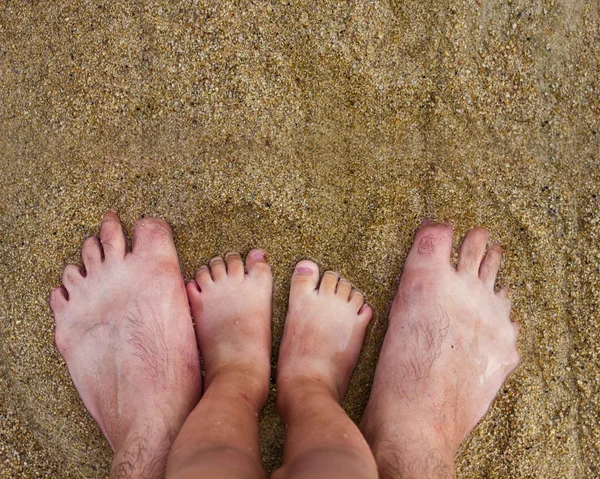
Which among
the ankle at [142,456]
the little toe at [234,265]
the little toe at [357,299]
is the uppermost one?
the little toe at [234,265]

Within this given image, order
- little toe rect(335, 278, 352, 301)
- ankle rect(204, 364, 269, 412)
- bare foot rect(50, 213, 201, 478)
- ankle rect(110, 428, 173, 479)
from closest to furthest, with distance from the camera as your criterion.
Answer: ankle rect(110, 428, 173, 479), ankle rect(204, 364, 269, 412), bare foot rect(50, 213, 201, 478), little toe rect(335, 278, 352, 301)

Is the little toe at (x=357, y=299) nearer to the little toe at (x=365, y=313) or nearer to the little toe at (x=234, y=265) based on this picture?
the little toe at (x=365, y=313)

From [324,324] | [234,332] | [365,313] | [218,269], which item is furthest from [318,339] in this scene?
[218,269]

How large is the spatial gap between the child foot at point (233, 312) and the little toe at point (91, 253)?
32cm

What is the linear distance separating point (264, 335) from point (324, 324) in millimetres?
213

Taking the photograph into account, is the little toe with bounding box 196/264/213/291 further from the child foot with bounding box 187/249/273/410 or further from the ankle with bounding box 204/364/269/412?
the ankle with bounding box 204/364/269/412

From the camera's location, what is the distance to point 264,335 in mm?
1849

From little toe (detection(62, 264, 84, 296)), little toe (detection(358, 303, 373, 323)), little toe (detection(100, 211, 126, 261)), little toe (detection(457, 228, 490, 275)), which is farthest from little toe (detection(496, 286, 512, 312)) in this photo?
little toe (detection(62, 264, 84, 296))

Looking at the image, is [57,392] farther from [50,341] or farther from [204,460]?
[204,460]

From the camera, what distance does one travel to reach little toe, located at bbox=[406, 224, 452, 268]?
71.5 inches

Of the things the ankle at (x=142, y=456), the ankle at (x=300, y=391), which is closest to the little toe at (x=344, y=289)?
the ankle at (x=300, y=391)

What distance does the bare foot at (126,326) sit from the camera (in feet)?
5.70

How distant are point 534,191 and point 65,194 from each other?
62.5 inches

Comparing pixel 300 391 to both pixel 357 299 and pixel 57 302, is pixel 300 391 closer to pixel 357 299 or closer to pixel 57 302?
pixel 357 299
